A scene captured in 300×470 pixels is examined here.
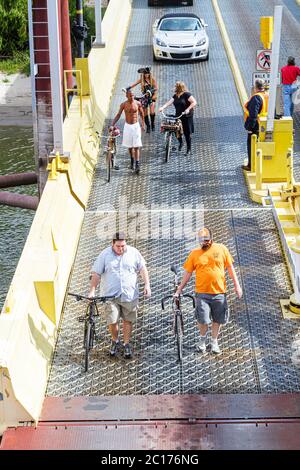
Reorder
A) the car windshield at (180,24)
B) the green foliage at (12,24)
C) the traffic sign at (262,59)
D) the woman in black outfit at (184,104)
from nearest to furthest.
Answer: the woman in black outfit at (184,104), the traffic sign at (262,59), the car windshield at (180,24), the green foliage at (12,24)

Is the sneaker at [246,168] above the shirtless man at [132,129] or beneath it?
beneath

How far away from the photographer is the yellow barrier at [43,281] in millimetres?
10211

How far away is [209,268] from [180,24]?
1819 centimetres

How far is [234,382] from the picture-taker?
10.9 m

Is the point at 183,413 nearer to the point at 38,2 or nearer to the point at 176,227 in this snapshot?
the point at 176,227

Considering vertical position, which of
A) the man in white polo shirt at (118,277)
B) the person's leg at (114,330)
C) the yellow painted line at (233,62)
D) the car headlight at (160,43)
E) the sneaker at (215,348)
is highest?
the man in white polo shirt at (118,277)

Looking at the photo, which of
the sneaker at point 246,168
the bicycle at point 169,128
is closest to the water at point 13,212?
the bicycle at point 169,128

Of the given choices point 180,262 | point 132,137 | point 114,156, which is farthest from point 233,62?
point 180,262

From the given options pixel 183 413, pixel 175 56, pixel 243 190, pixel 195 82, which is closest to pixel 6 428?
pixel 183 413

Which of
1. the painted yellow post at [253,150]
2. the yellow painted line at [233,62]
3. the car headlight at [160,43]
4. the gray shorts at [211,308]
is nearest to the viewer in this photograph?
the gray shorts at [211,308]

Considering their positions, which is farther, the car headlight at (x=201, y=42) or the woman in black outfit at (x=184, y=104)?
the car headlight at (x=201, y=42)

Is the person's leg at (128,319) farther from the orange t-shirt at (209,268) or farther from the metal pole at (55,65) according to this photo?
the metal pole at (55,65)

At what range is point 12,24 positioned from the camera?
163 feet

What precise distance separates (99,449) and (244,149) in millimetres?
9694
